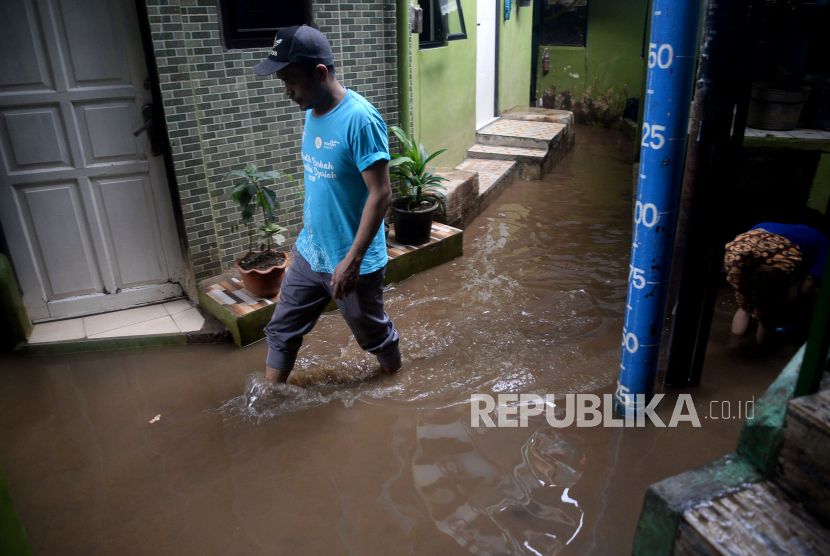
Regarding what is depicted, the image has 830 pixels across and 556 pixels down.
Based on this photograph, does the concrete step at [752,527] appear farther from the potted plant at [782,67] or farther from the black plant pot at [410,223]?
the potted plant at [782,67]

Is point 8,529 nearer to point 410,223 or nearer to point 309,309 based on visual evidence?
point 309,309

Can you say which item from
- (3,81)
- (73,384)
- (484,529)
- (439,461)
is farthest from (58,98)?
(484,529)

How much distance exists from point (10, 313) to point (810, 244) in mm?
5261

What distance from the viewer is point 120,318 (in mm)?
4281

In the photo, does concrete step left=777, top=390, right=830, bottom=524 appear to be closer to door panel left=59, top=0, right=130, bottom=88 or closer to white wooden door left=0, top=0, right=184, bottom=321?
white wooden door left=0, top=0, right=184, bottom=321

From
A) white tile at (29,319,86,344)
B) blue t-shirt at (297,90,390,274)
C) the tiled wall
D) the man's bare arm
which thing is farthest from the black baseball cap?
white tile at (29,319,86,344)

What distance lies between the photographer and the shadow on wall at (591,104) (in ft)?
40.6

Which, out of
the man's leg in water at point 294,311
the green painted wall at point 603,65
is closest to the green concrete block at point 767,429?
the man's leg in water at point 294,311

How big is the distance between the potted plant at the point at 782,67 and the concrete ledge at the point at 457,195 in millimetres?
2710

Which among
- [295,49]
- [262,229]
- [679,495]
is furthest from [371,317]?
[679,495]

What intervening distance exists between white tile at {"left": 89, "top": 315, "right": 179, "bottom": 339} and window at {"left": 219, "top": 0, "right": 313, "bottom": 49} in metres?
2.10

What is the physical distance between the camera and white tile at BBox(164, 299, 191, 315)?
4406 mm

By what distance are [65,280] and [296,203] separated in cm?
187

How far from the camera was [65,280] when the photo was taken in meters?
4.17
